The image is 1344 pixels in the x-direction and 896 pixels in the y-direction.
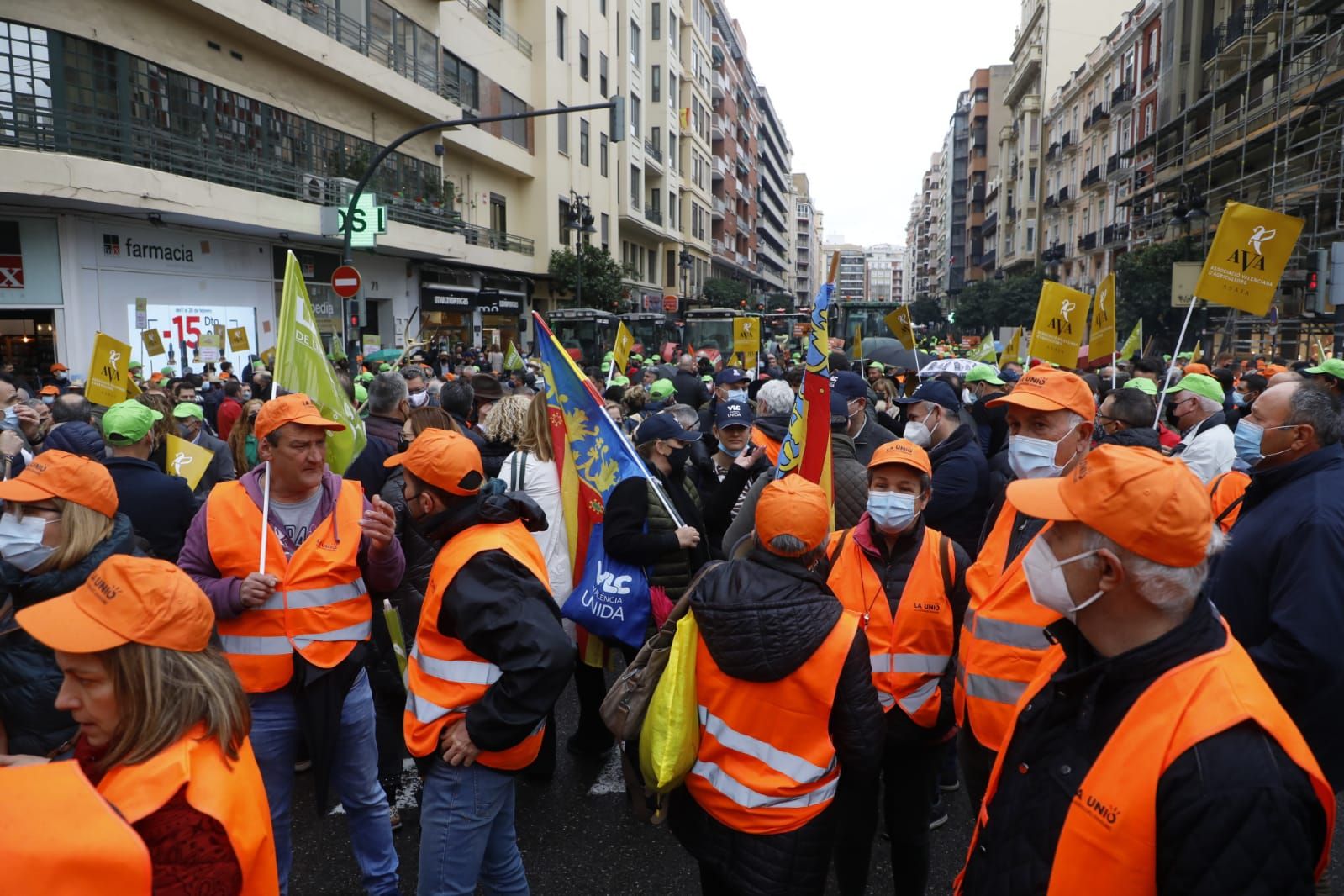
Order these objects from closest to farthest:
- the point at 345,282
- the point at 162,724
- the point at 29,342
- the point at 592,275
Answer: the point at 162,724
the point at 345,282
the point at 29,342
the point at 592,275

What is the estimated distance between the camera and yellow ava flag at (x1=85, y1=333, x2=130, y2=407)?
790 centimetres

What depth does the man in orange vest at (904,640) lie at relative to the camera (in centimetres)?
323

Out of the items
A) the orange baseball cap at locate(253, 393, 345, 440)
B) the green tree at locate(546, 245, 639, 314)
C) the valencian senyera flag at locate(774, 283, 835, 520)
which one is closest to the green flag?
the orange baseball cap at locate(253, 393, 345, 440)

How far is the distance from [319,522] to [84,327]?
15.9 meters

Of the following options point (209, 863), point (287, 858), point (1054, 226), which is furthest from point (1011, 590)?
point (1054, 226)

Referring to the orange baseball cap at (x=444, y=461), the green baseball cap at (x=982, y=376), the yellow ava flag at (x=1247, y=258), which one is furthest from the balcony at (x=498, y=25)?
the orange baseball cap at (x=444, y=461)

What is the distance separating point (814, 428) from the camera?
4.30 meters

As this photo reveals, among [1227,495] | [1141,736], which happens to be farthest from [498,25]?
[1141,736]

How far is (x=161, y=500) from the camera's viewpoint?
431 centimetres

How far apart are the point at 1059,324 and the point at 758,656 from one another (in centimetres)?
808

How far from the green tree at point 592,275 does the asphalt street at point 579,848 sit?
30949mm

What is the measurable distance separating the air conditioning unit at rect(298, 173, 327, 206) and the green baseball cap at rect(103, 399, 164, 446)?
18311 millimetres

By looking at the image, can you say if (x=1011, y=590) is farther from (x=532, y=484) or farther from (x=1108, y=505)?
(x=532, y=484)

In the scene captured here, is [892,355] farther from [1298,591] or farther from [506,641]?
[506,641]
